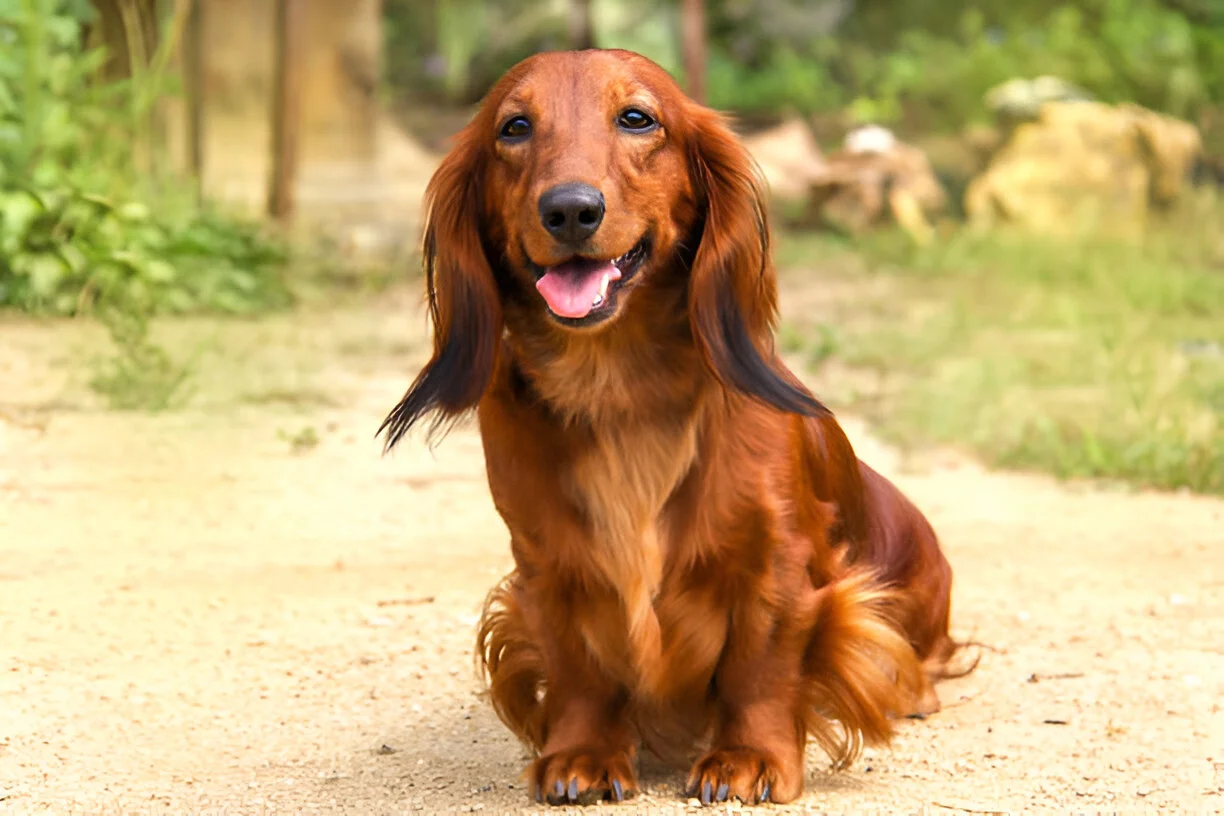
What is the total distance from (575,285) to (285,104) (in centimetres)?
574

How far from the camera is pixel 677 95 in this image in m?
2.84

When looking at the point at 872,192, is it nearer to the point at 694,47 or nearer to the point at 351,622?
the point at 694,47

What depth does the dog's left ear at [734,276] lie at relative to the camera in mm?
2703

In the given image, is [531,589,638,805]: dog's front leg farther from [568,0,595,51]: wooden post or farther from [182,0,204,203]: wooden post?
[568,0,595,51]: wooden post

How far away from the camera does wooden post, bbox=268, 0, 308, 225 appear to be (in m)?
8.05

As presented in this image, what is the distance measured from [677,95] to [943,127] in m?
10.6

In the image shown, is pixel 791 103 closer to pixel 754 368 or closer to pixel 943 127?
pixel 943 127

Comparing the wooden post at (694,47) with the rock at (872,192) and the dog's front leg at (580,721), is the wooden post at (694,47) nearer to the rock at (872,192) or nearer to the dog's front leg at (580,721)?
the rock at (872,192)

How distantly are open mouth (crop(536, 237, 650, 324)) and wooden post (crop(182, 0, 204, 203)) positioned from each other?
532cm

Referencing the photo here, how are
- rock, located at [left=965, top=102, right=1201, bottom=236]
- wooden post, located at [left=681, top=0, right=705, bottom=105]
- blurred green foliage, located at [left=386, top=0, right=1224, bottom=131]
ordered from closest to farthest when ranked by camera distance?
wooden post, located at [left=681, top=0, right=705, bottom=105] → rock, located at [left=965, top=102, right=1201, bottom=236] → blurred green foliage, located at [left=386, top=0, right=1224, bottom=131]

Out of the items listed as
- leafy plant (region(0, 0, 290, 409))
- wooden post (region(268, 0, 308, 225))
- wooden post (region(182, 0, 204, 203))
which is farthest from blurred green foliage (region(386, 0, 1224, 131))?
leafy plant (region(0, 0, 290, 409))

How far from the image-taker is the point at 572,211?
2568 mm

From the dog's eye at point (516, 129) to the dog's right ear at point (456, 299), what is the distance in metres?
0.10

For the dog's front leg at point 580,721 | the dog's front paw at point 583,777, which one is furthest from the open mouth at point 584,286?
the dog's front paw at point 583,777
